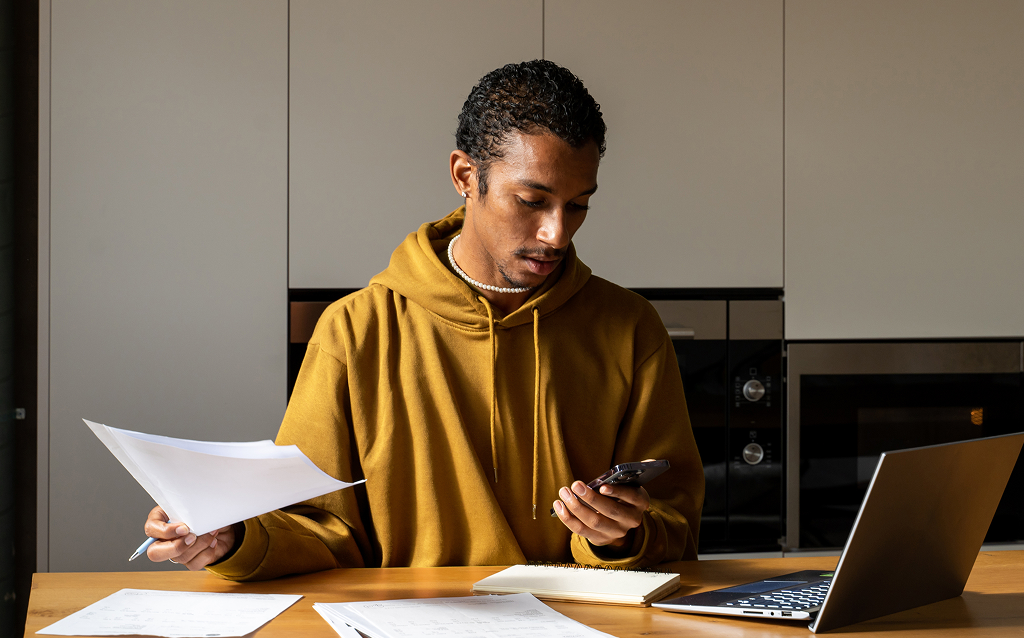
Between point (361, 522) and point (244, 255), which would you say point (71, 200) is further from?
point (361, 522)

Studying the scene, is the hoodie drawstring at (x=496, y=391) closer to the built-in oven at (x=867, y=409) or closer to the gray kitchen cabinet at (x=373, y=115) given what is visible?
the gray kitchen cabinet at (x=373, y=115)

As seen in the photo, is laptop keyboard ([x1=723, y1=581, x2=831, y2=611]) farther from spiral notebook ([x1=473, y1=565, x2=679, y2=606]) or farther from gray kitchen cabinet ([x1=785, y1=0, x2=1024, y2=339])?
gray kitchen cabinet ([x1=785, y1=0, x2=1024, y2=339])

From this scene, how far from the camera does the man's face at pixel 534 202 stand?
109 cm

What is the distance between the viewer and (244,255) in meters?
1.88

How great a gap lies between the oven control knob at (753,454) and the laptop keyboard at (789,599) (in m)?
1.14

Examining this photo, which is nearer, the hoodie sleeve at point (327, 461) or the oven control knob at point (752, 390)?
the hoodie sleeve at point (327, 461)

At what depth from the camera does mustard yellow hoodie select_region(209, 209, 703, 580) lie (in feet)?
3.77

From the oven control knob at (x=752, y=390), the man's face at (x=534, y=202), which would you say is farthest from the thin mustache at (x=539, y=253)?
the oven control knob at (x=752, y=390)

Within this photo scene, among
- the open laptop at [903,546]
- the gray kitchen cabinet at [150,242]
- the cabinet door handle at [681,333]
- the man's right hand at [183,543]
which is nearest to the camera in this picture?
the open laptop at [903,546]

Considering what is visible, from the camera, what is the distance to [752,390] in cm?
201

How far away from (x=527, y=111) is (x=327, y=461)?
1.77 ft

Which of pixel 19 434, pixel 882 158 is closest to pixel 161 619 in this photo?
pixel 19 434

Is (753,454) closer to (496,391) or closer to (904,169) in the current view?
(904,169)

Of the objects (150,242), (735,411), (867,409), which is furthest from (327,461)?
(867,409)
